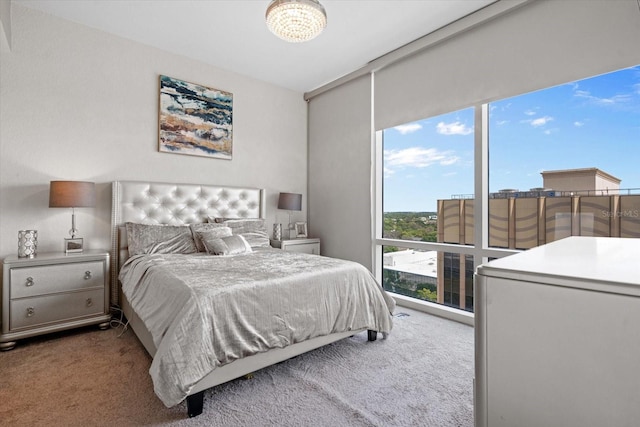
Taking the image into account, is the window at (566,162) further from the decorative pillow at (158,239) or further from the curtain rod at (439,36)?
the decorative pillow at (158,239)

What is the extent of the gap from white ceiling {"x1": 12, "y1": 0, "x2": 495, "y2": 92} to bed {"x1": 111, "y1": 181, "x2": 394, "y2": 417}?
5.10 ft

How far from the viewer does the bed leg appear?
1613 mm

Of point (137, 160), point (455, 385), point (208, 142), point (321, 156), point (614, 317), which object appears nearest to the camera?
point (614, 317)

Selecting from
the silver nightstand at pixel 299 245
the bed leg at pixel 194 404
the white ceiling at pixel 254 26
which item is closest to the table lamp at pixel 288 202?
the silver nightstand at pixel 299 245

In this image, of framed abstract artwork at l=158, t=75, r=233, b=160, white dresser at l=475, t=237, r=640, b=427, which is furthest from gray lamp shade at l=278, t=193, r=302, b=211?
white dresser at l=475, t=237, r=640, b=427

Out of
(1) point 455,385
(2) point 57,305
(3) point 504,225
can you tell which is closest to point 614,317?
(1) point 455,385

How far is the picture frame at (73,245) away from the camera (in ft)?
9.20

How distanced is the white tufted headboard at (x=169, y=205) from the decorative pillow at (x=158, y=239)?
0.68 feet

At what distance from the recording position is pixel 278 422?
1578 mm

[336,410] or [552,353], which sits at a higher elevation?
[552,353]

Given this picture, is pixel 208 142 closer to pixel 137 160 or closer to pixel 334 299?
pixel 137 160

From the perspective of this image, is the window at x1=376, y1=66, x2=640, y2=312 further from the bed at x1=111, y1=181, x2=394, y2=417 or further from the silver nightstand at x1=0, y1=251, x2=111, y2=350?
the silver nightstand at x1=0, y1=251, x2=111, y2=350

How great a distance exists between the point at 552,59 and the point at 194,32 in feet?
10.6

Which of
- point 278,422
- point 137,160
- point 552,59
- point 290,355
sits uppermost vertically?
point 552,59
